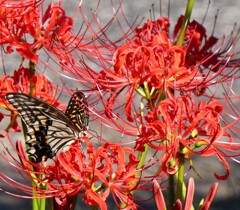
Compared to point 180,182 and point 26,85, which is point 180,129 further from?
point 26,85

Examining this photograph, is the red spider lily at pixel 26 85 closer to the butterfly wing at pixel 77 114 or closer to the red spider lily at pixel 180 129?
the butterfly wing at pixel 77 114

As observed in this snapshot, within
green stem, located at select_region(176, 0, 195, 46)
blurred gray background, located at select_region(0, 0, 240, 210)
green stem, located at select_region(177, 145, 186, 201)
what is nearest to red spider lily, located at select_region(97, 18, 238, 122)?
green stem, located at select_region(176, 0, 195, 46)

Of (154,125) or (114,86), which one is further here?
(114,86)

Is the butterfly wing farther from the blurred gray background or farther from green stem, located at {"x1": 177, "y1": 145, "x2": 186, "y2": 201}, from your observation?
the blurred gray background

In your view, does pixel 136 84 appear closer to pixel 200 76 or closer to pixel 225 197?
pixel 200 76

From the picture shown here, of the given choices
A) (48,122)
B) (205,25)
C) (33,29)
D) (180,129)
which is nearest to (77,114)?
(48,122)

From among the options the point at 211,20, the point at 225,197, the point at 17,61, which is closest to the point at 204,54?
the point at 225,197
